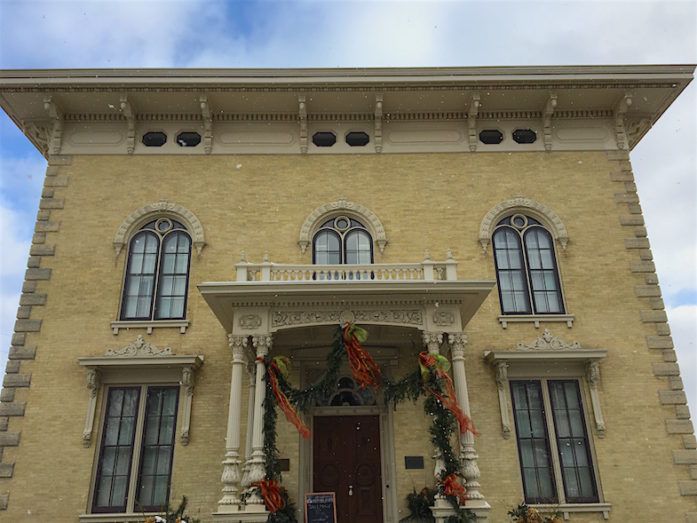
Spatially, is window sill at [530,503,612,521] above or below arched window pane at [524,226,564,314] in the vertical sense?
below

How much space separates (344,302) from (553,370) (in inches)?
199

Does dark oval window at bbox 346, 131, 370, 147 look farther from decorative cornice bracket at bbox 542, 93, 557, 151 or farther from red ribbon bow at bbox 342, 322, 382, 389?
red ribbon bow at bbox 342, 322, 382, 389

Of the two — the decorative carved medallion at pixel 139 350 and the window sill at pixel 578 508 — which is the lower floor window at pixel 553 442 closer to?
the window sill at pixel 578 508

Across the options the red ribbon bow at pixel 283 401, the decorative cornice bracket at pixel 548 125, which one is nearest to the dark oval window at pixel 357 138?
the decorative cornice bracket at pixel 548 125

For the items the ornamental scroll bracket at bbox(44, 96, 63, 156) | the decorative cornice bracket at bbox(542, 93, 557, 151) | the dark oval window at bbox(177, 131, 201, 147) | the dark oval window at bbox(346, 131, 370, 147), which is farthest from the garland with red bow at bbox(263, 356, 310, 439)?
the decorative cornice bracket at bbox(542, 93, 557, 151)

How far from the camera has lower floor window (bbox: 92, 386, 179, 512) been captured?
38.2 feet

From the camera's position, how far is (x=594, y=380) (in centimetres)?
1236

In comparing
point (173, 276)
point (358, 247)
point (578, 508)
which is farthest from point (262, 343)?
point (578, 508)

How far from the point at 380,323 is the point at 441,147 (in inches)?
230

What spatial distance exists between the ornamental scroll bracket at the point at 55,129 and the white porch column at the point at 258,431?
790 centimetres

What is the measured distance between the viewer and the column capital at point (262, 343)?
1080 cm

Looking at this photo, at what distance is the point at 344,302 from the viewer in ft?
36.2

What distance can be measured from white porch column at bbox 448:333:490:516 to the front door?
92.3 inches

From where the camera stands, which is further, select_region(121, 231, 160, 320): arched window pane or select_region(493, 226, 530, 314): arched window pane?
select_region(493, 226, 530, 314): arched window pane
